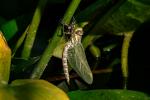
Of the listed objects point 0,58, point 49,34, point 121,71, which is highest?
point 0,58

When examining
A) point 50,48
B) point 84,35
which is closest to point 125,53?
point 84,35

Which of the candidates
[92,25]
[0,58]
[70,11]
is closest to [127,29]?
[92,25]

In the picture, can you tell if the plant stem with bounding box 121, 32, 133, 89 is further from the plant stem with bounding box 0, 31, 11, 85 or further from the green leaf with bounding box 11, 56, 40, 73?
the plant stem with bounding box 0, 31, 11, 85

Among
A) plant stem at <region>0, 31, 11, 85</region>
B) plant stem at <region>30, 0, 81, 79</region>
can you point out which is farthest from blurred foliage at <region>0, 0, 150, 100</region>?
plant stem at <region>0, 31, 11, 85</region>

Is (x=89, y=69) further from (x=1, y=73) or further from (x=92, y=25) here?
(x=1, y=73)

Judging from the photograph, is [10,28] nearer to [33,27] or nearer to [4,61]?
[33,27]

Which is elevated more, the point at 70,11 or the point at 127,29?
the point at 70,11

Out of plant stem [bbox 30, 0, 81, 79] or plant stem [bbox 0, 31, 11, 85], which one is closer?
plant stem [bbox 0, 31, 11, 85]
